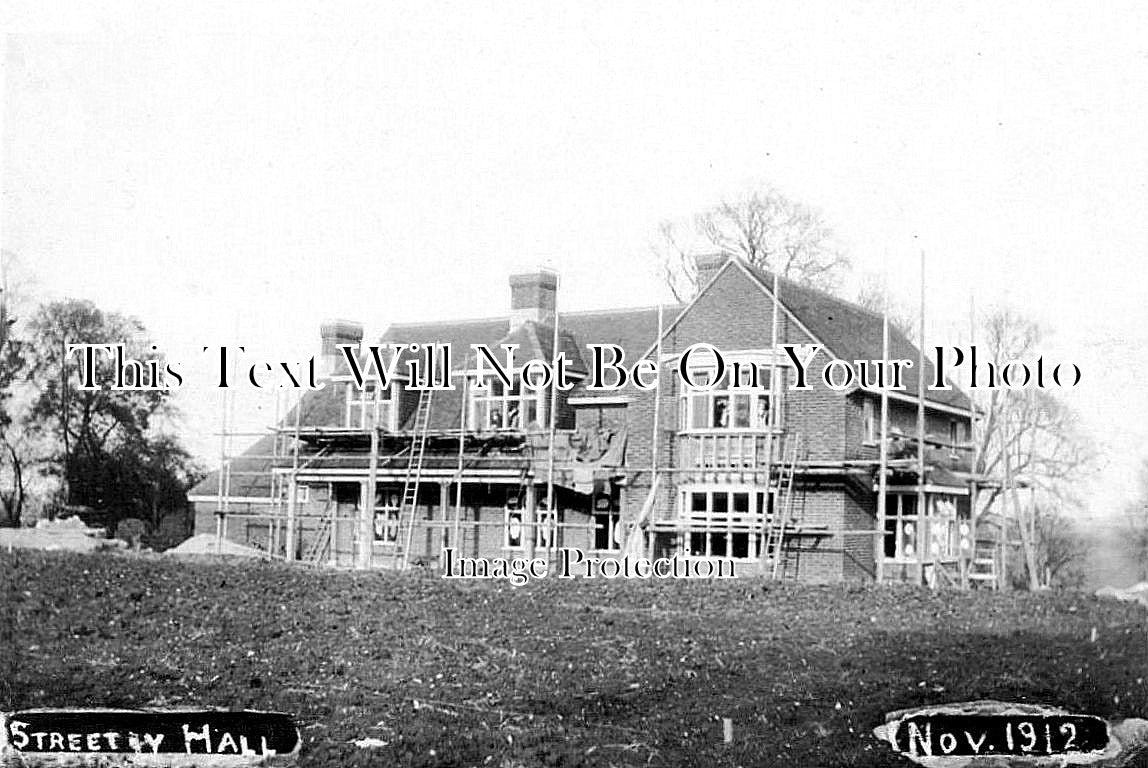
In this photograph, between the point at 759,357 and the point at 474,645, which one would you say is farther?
the point at 759,357

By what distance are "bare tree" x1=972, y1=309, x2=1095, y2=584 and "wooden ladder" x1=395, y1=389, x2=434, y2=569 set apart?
28.3 ft

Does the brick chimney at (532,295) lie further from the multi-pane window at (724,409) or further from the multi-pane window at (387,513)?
the multi-pane window at (387,513)

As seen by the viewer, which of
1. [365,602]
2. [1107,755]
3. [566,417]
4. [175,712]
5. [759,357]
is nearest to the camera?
[1107,755]

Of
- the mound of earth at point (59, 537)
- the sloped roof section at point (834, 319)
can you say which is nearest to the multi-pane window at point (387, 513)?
the mound of earth at point (59, 537)

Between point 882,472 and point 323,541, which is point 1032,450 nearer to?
point 882,472

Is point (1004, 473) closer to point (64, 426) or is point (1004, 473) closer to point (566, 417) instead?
point (566, 417)

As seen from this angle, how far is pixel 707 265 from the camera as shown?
53.8 ft

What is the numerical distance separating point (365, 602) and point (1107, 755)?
7299 mm

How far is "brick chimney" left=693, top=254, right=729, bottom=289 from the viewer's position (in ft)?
50.8

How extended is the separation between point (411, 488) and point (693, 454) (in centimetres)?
548

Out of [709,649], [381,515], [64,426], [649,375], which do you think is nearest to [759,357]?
[649,375]

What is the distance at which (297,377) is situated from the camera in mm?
13328
